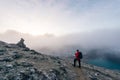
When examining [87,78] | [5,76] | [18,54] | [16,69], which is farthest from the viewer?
[18,54]

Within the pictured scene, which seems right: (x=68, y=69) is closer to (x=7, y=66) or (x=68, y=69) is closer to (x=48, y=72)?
(x=48, y=72)

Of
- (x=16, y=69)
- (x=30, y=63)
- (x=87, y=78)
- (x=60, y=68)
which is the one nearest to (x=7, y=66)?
(x=16, y=69)

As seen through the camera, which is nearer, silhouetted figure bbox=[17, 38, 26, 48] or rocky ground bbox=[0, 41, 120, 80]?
rocky ground bbox=[0, 41, 120, 80]

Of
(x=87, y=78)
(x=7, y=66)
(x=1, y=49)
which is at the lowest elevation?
(x=87, y=78)

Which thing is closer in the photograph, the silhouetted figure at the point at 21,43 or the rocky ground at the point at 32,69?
the rocky ground at the point at 32,69

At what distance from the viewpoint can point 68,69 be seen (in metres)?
47.1

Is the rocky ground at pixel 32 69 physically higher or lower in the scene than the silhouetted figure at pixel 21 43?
lower

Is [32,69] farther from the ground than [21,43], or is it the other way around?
[21,43]

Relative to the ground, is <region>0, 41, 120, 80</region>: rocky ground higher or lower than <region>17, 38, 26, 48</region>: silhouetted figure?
lower

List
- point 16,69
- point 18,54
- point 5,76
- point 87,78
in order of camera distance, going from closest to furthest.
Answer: point 5,76, point 16,69, point 87,78, point 18,54

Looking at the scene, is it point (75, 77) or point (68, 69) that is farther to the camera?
point (68, 69)

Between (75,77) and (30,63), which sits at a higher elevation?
(30,63)

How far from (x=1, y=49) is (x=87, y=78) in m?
23.8

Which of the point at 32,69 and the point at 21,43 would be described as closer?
the point at 32,69
